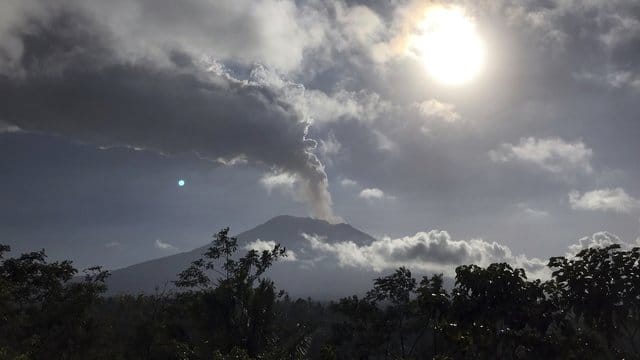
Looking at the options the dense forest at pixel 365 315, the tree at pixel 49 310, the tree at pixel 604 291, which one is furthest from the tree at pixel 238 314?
the tree at pixel 604 291

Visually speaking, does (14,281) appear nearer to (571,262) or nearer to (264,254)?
(264,254)

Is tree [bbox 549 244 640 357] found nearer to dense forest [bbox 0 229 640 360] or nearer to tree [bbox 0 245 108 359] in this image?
dense forest [bbox 0 229 640 360]

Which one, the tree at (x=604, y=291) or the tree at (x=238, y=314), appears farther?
the tree at (x=238, y=314)

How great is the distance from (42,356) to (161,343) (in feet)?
24.2

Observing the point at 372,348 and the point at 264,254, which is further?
the point at 264,254

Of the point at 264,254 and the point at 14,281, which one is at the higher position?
the point at 264,254

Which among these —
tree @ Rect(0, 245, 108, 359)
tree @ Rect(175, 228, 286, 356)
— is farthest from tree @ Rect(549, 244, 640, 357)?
tree @ Rect(0, 245, 108, 359)

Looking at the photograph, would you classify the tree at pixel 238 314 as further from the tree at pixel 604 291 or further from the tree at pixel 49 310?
the tree at pixel 604 291

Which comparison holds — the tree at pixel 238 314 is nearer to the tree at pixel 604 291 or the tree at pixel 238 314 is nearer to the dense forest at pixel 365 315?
the dense forest at pixel 365 315

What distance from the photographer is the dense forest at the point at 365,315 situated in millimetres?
18641

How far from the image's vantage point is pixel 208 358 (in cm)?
2970

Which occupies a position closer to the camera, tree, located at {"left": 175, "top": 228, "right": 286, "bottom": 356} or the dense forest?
the dense forest

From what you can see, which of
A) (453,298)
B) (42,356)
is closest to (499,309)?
(453,298)

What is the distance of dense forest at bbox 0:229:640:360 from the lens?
18.6 m
